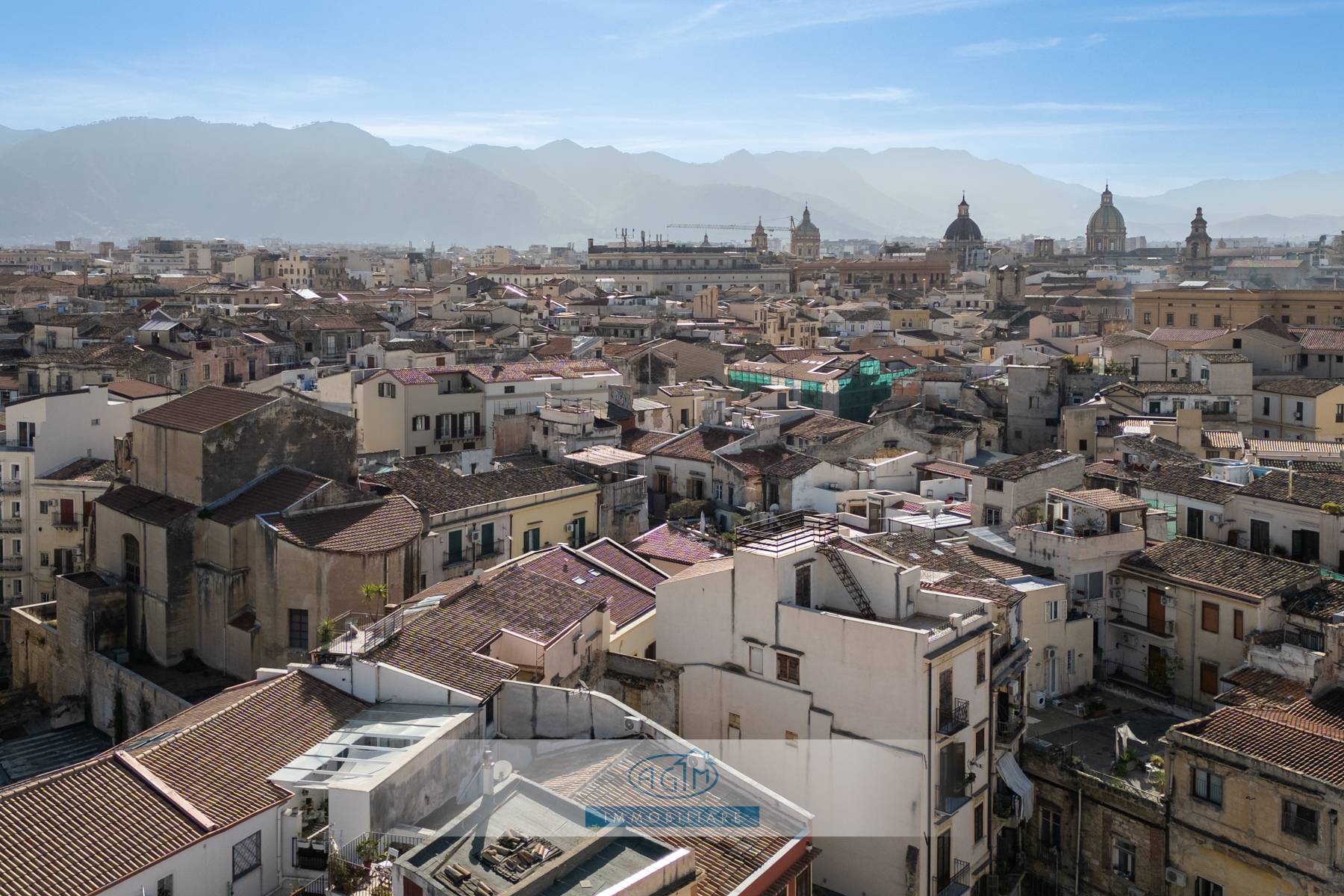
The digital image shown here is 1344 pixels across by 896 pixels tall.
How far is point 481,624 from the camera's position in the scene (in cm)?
2192

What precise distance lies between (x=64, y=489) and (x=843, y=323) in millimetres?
61690

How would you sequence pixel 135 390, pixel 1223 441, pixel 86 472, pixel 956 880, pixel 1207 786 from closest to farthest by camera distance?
pixel 956 880
pixel 1207 786
pixel 86 472
pixel 1223 441
pixel 135 390

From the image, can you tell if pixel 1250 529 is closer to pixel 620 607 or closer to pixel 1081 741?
pixel 1081 741

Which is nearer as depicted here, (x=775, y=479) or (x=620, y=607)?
(x=620, y=607)

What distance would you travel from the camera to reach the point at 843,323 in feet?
299

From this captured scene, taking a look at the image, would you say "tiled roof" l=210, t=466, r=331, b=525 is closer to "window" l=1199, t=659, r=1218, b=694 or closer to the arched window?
the arched window

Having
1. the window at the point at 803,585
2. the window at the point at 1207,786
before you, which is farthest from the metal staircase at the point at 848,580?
the window at the point at 1207,786

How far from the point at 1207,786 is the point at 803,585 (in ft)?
24.7

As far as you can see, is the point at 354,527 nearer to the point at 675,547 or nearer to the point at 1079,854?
the point at 675,547

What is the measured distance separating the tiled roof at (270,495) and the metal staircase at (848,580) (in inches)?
466

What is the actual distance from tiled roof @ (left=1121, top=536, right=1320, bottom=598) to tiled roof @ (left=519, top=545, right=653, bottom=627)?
10.8m

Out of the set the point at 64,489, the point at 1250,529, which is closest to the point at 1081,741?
the point at 1250,529

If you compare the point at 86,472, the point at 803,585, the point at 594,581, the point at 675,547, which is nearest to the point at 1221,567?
the point at 803,585

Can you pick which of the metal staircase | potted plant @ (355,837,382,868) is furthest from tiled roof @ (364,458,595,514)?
potted plant @ (355,837,382,868)
